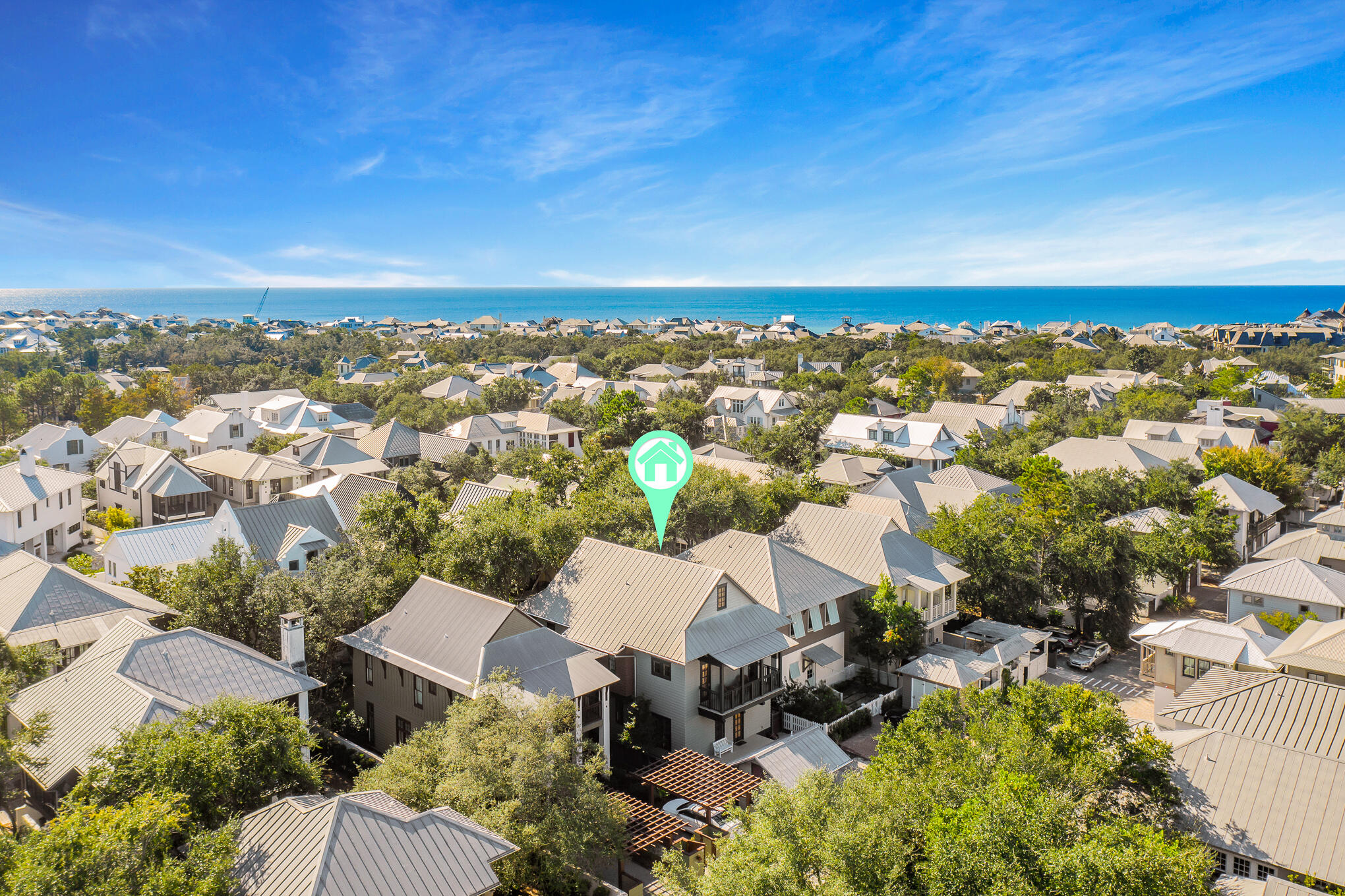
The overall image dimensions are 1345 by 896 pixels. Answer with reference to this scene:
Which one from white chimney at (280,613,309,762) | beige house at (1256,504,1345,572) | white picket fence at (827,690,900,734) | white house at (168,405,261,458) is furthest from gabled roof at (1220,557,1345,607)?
white house at (168,405,261,458)

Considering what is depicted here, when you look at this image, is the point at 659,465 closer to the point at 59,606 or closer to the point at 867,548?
the point at 867,548

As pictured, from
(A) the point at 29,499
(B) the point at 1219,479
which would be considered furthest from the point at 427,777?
(B) the point at 1219,479

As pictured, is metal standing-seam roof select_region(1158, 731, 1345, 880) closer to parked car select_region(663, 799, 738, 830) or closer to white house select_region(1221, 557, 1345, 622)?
parked car select_region(663, 799, 738, 830)

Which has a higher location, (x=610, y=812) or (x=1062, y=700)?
(x=1062, y=700)

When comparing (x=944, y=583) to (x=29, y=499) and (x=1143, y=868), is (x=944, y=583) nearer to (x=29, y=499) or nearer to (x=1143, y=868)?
(x=1143, y=868)

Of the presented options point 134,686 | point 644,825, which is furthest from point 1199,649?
point 134,686

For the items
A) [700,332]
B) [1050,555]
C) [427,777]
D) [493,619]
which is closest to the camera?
[427,777]

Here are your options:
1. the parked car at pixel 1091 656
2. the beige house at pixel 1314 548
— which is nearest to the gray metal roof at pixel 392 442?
the parked car at pixel 1091 656
